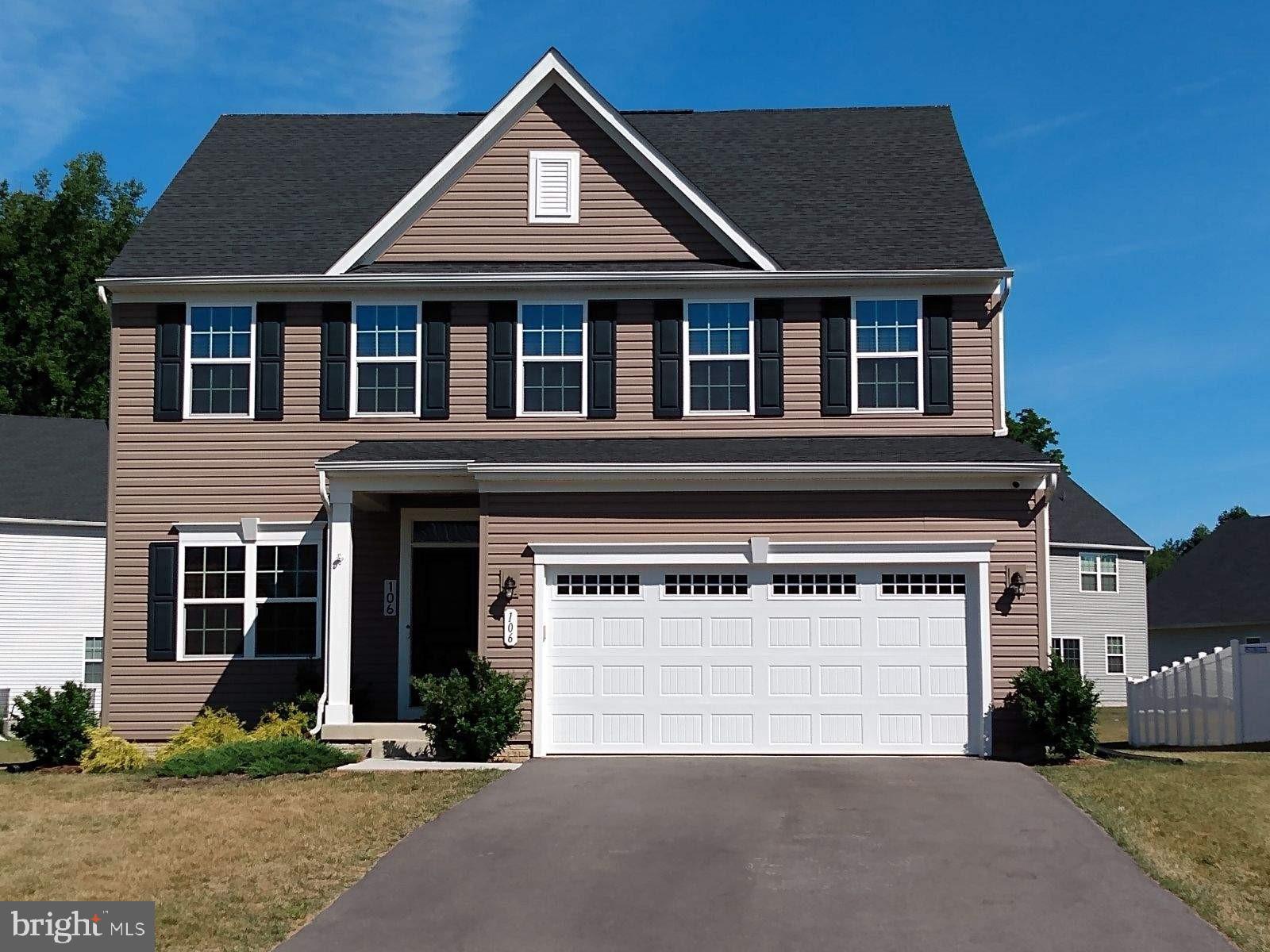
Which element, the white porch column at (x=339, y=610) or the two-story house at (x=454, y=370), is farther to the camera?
the two-story house at (x=454, y=370)

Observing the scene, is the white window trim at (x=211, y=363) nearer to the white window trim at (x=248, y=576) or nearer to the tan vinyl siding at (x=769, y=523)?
the white window trim at (x=248, y=576)

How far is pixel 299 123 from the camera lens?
23.3m

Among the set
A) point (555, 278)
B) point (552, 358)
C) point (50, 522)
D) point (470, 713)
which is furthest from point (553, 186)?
point (50, 522)

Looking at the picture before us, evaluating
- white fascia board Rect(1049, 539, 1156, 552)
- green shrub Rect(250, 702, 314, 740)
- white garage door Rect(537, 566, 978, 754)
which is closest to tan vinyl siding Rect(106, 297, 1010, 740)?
green shrub Rect(250, 702, 314, 740)

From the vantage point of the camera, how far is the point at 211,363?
19047mm

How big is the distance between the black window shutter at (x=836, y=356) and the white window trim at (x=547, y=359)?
3.11m

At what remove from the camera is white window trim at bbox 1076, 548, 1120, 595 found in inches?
1676

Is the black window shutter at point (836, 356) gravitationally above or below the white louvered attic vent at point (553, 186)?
below

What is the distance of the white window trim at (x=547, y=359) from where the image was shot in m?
18.8

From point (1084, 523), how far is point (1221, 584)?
7130 millimetres

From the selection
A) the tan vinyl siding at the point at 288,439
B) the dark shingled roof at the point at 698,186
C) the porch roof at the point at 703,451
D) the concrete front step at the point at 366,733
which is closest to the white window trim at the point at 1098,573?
the dark shingled roof at the point at 698,186

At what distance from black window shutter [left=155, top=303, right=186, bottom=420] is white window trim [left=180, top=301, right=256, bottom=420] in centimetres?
5

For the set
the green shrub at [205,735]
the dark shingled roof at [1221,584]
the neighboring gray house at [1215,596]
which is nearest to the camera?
the green shrub at [205,735]

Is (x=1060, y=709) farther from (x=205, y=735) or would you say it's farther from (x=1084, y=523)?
(x=1084, y=523)
